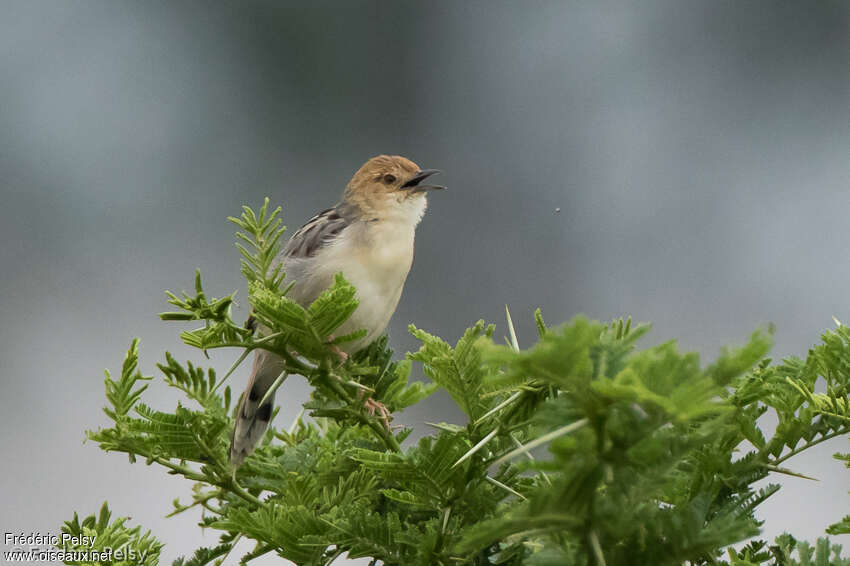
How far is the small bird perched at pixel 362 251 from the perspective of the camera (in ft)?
5.58

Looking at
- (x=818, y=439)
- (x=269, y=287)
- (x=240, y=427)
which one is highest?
(x=240, y=427)

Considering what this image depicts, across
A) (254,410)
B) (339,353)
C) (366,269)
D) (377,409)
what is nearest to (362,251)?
(366,269)

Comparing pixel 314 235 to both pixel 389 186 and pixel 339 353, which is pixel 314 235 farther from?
pixel 339 353

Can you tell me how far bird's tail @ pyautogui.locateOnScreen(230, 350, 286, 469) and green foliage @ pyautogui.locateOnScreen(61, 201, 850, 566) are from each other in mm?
52

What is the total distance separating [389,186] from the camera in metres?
2.13

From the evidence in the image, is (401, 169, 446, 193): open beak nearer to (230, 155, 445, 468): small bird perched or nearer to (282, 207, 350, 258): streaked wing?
(230, 155, 445, 468): small bird perched

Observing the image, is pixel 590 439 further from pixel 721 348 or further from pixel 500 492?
pixel 500 492

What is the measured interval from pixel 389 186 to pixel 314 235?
1.10 feet

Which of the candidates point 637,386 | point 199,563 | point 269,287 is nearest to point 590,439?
point 637,386

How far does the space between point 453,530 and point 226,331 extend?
0.80 ft

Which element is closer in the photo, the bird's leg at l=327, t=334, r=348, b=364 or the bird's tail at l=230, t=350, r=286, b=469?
the bird's leg at l=327, t=334, r=348, b=364

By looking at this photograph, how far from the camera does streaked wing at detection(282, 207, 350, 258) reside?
183cm

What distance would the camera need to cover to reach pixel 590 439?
17.1 inches

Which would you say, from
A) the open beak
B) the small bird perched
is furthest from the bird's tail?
the open beak
